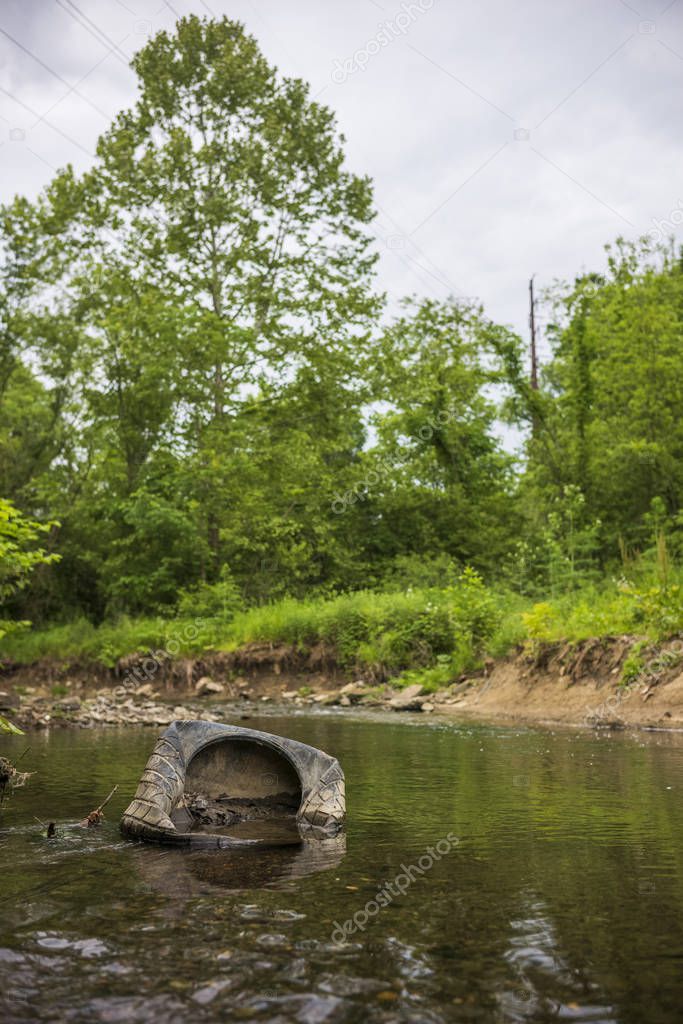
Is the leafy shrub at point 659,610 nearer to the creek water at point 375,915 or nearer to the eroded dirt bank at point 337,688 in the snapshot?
the eroded dirt bank at point 337,688

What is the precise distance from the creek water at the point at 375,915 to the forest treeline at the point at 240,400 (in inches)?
746

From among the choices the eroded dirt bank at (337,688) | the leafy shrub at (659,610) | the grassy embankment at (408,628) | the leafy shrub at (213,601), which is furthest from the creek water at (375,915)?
the leafy shrub at (213,601)

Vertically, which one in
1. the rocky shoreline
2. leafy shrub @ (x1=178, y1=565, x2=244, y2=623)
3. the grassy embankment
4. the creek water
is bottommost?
the creek water

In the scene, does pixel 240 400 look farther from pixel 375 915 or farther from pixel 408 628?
pixel 375 915

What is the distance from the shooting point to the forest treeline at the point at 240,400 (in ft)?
88.1

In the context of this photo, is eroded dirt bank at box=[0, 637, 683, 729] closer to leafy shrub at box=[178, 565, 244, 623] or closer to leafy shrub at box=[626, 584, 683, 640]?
leafy shrub at box=[626, 584, 683, 640]

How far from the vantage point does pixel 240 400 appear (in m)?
28.2

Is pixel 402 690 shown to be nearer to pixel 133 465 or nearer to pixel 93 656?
pixel 93 656

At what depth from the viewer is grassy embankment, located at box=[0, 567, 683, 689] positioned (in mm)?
16531

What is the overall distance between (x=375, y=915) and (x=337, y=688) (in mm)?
17210

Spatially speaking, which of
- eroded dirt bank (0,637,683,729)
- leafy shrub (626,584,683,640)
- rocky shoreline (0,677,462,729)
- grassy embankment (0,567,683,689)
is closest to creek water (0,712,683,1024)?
eroded dirt bank (0,637,683,729)

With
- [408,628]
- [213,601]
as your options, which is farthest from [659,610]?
[213,601]

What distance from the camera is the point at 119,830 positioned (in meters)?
6.67

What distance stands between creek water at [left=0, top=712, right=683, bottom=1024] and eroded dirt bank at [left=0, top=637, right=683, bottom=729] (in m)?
6.64
